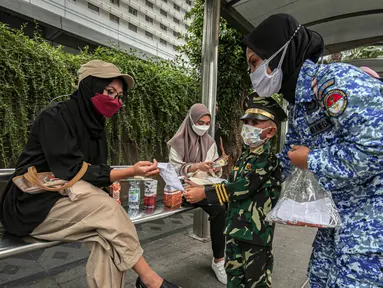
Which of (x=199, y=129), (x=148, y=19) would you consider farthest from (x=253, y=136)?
(x=148, y=19)

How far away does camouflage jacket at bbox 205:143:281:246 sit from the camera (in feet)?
5.37

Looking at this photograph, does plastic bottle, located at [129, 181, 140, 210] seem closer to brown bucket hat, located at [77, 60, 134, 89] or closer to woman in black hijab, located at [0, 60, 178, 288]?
woman in black hijab, located at [0, 60, 178, 288]

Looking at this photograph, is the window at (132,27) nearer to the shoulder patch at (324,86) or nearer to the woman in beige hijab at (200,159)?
the woman in beige hijab at (200,159)

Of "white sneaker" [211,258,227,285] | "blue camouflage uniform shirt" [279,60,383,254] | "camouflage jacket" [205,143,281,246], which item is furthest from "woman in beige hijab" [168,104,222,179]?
"blue camouflage uniform shirt" [279,60,383,254]

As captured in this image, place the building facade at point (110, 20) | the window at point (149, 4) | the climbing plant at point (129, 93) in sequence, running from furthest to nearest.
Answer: the window at point (149, 4) < the building facade at point (110, 20) < the climbing plant at point (129, 93)

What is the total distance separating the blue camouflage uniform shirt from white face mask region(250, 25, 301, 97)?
0.15 m

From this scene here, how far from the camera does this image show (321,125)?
1.11 meters

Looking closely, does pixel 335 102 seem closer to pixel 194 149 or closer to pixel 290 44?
pixel 290 44

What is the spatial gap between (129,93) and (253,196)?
235cm

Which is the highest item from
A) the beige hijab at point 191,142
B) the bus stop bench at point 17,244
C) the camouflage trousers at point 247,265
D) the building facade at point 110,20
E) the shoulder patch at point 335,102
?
the building facade at point 110,20

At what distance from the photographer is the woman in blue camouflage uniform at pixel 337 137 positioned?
911 mm

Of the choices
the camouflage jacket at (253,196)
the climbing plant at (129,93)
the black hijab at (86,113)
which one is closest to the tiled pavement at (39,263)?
the climbing plant at (129,93)

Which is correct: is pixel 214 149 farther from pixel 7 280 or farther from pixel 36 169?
pixel 7 280

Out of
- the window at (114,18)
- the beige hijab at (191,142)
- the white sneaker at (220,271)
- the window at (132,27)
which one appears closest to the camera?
the white sneaker at (220,271)
